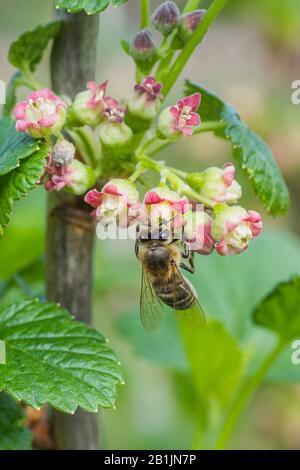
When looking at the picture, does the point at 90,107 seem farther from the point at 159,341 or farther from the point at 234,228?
the point at 159,341

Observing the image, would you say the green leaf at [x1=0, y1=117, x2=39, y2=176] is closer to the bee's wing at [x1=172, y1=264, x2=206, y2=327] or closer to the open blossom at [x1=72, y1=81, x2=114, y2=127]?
the open blossom at [x1=72, y1=81, x2=114, y2=127]

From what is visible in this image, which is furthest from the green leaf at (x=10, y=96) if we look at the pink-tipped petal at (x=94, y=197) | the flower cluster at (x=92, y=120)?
the pink-tipped petal at (x=94, y=197)

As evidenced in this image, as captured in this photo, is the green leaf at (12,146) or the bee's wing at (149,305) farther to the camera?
the bee's wing at (149,305)

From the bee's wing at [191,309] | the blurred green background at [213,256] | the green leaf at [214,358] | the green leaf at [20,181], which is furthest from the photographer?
the blurred green background at [213,256]

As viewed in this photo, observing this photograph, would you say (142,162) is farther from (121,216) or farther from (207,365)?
(207,365)

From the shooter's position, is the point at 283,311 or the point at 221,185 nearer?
the point at 221,185

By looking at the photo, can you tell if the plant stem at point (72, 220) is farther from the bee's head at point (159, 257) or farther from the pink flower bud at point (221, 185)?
the pink flower bud at point (221, 185)

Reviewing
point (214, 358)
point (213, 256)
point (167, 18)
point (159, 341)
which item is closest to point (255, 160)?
point (167, 18)
